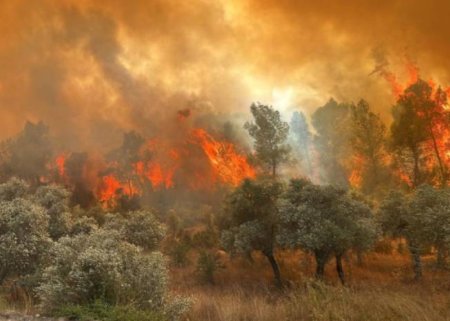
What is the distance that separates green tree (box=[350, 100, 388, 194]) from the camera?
60.1 meters

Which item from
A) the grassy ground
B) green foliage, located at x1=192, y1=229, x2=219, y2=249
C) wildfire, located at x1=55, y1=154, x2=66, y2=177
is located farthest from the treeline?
wildfire, located at x1=55, y1=154, x2=66, y2=177

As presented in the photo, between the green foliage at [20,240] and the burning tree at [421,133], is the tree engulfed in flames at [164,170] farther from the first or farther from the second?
the green foliage at [20,240]

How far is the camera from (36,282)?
19234mm

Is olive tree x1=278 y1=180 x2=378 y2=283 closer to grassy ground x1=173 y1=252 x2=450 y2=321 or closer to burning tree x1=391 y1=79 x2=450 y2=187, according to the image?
grassy ground x1=173 y1=252 x2=450 y2=321

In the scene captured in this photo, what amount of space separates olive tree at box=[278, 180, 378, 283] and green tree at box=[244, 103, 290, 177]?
98.2 ft

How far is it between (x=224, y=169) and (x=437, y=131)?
51.3 meters

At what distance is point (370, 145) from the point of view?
61.4m

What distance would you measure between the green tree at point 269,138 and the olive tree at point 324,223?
98.2ft

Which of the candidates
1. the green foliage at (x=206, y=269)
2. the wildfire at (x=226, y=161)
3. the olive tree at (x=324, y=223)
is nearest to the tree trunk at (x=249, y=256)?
the green foliage at (x=206, y=269)

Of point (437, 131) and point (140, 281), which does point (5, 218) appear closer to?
point (140, 281)

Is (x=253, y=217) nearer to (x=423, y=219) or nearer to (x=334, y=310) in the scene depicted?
(x=423, y=219)

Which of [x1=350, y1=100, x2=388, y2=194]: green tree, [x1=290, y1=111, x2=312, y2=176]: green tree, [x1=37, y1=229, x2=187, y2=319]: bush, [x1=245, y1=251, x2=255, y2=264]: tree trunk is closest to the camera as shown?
[x1=37, y1=229, x2=187, y2=319]: bush

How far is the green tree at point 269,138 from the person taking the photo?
2429 inches

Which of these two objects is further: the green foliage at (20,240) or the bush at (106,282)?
the green foliage at (20,240)
